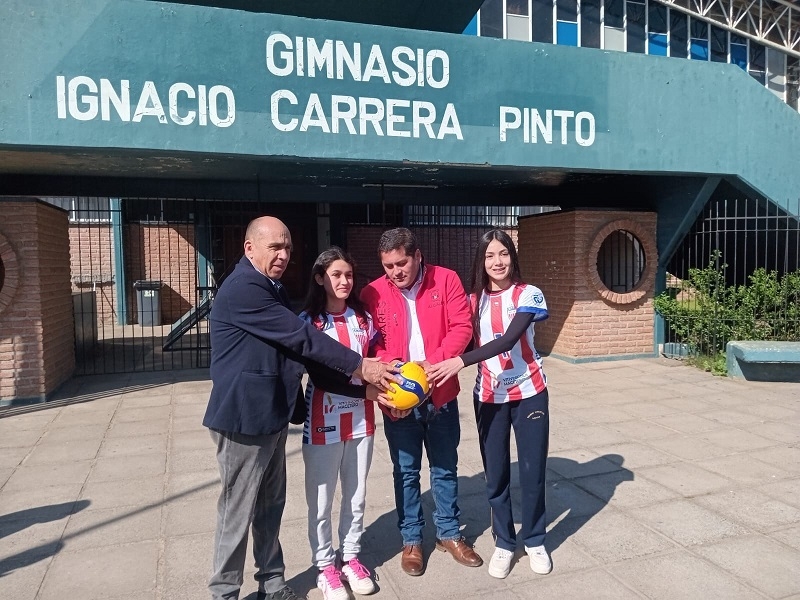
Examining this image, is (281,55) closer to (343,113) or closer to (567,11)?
(343,113)

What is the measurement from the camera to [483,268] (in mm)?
3125

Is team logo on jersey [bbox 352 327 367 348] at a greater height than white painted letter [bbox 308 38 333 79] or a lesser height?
lesser

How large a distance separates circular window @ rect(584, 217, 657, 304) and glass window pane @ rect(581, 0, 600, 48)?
43.9 feet

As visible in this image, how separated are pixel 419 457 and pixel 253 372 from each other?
1038 millimetres

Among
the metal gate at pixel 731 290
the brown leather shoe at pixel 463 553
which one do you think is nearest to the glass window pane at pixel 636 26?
the metal gate at pixel 731 290

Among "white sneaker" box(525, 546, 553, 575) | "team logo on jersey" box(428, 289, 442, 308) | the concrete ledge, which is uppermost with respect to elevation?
"team logo on jersey" box(428, 289, 442, 308)

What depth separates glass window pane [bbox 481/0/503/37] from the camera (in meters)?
19.0

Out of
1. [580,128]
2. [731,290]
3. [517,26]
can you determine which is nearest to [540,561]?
[580,128]

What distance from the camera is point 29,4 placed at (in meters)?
5.42

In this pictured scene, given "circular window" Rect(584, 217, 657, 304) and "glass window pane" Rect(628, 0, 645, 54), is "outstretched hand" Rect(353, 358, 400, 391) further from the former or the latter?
"glass window pane" Rect(628, 0, 645, 54)

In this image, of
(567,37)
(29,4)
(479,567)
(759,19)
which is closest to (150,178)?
(29,4)

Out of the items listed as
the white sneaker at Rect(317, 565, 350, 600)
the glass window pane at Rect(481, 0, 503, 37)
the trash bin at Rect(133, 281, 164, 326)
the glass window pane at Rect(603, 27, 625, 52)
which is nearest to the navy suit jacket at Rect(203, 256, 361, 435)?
the white sneaker at Rect(317, 565, 350, 600)

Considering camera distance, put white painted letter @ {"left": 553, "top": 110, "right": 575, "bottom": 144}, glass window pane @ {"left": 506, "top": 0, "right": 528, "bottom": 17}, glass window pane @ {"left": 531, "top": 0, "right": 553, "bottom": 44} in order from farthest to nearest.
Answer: glass window pane @ {"left": 531, "top": 0, "right": 553, "bottom": 44}
glass window pane @ {"left": 506, "top": 0, "right": 528, "bottom": 17}
white painted letter @ {"left": 553, "top": 110, "right": 575, "bottom": 144}

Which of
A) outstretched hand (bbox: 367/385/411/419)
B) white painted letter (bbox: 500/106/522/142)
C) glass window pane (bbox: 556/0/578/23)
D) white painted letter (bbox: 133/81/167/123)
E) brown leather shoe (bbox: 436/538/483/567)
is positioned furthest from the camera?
glass window pane (bbox: 556/0/578/23)
